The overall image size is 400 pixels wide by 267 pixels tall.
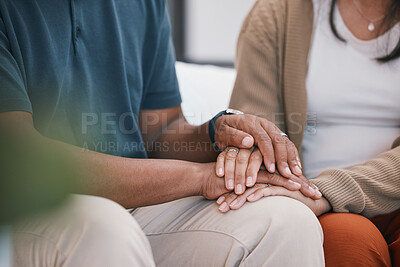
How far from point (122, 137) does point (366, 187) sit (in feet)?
2.07

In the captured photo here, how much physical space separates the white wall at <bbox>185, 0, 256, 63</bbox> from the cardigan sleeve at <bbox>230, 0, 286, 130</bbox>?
6.03 ft

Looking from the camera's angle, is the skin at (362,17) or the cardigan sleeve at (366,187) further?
the skin at (362,17)

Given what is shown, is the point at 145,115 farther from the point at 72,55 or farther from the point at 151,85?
the point at 72,55

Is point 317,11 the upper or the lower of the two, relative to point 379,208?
upper

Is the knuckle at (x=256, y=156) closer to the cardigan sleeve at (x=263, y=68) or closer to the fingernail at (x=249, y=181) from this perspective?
the fingernail at (x=249, y=181)

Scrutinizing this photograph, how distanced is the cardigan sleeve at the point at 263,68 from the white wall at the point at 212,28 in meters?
1.84

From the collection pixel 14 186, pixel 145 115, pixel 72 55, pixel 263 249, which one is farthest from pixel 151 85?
pixel 14 186

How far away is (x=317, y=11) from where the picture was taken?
127 centimetres

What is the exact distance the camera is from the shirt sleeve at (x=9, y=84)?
77cm

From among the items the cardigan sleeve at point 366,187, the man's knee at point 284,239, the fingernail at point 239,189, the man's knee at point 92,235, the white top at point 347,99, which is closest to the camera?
the man's knee at point 92,235

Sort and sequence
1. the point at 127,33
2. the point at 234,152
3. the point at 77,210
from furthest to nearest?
the point at 127,33
the point at 234,152
the point at 77,210

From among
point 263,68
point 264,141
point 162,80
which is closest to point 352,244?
point 264,141

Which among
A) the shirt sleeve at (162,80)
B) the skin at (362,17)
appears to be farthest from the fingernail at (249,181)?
the skin at (362,17)

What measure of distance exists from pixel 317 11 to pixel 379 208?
0.61m
